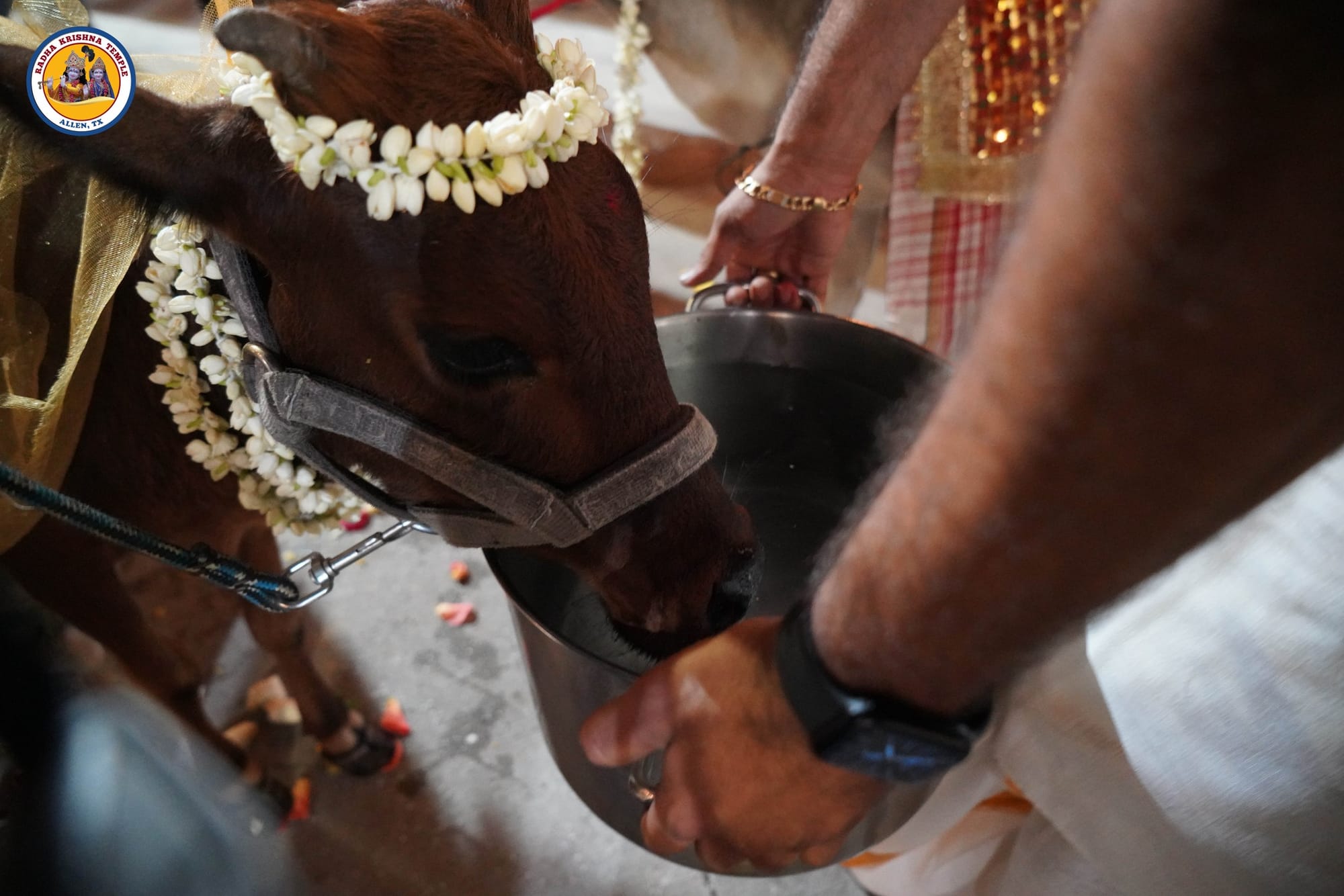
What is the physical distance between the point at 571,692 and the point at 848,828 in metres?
0.33

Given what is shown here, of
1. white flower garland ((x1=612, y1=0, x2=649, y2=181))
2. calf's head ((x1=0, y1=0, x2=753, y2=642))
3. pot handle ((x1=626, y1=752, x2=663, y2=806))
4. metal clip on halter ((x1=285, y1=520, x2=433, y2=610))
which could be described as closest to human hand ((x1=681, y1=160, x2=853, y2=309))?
white flower garland ((x1=612, y1=0, x2=649, y2=181))

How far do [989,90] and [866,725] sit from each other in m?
1.55

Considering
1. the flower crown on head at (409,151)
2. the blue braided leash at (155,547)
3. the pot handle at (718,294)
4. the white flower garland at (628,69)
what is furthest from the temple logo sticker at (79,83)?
the white flower garland at (628,69)

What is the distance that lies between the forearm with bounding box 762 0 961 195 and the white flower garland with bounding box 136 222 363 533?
3.15ft

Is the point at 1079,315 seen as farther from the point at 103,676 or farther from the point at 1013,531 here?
the point at 103,676

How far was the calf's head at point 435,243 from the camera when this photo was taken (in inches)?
27.2

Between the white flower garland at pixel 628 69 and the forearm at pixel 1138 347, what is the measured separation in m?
1.63

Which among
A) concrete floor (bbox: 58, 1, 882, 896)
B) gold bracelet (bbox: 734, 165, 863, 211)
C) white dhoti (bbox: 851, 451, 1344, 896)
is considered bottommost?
concrete floor (bbox: 58, 1, 882, 896)

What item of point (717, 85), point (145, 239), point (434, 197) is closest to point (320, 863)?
point (145, 239)

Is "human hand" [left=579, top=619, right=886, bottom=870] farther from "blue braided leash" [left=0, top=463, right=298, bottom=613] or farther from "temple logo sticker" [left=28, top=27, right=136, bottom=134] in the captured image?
"temple logo sticker" [left=28, top=27, right=136, bottom=134]

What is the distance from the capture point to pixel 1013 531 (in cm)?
47

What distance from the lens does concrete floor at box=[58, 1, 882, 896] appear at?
4.89 feet

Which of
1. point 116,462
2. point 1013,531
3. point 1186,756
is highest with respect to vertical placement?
point 1013,531

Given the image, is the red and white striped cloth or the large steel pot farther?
the red and white striped cloth
